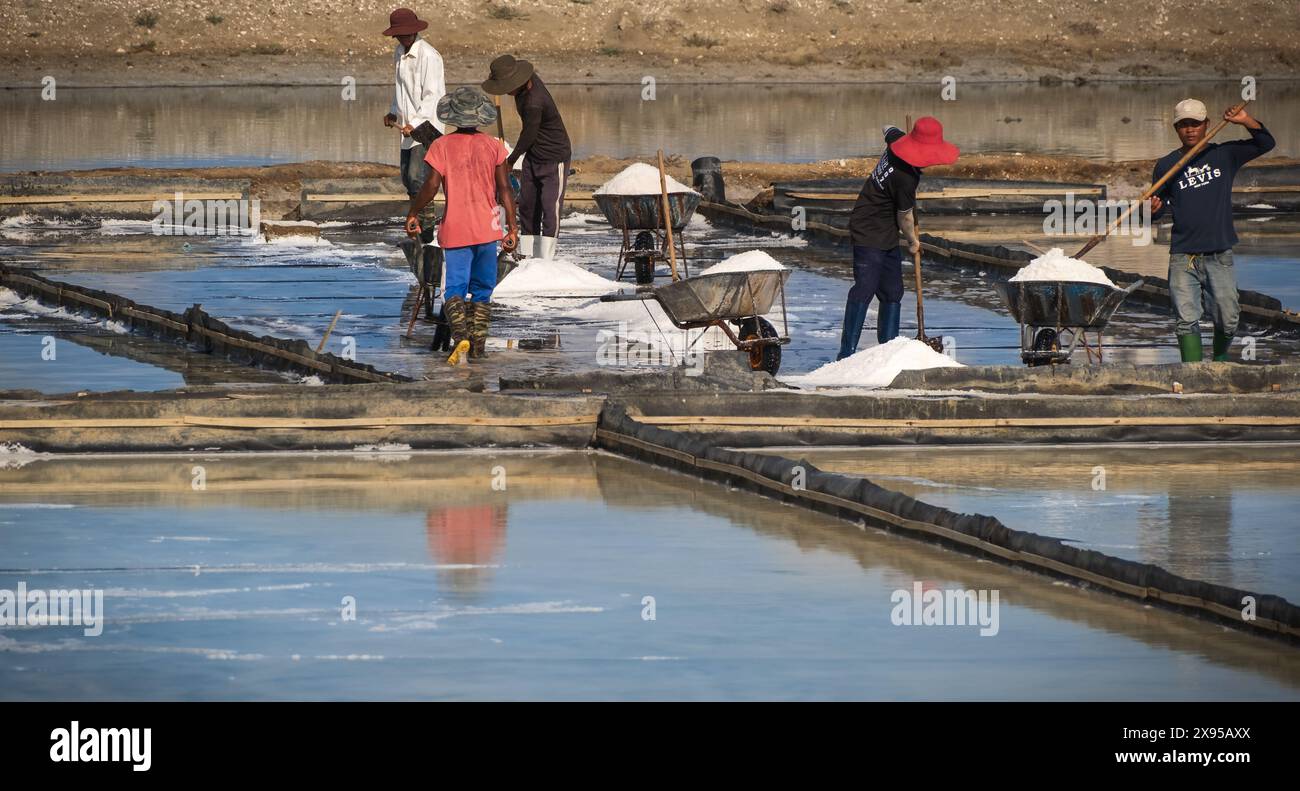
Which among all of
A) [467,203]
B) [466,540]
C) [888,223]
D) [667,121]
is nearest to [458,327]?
[467,203]

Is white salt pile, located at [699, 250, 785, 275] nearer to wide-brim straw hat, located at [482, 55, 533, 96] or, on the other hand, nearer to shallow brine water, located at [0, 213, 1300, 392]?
shallow brine water, located at [0, 213, 1300, 392]

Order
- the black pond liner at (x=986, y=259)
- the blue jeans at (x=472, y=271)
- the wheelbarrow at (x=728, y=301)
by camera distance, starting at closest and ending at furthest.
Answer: the wheelbarrow at (x=728, y=301) < the blue jeans at (x=472, y=271) < the black pond liner at (x=986, y=259)

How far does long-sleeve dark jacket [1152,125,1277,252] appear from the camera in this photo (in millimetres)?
11242

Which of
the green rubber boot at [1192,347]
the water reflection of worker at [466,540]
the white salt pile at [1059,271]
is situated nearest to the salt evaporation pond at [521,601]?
the water reflection of worker at [466,540]

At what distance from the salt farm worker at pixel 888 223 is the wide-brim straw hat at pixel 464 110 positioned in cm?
217

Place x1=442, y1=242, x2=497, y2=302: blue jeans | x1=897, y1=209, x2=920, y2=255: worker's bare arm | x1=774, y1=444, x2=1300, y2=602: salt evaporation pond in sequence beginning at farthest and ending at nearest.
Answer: x1=442, y1=242, x2=497, y2=302: blue jeans, x1=897, y1=209, x2=920, y2=255: worker's bare arm, x1=774, y1=444, x2=1300, y2=602: salt evaporation pond

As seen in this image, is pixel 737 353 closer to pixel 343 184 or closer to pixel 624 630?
pixel 624 630

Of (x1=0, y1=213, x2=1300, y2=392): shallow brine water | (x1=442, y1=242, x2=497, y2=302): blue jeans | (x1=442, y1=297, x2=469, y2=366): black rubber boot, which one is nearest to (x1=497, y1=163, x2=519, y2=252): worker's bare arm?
(x1=442, y1=242, x2=497, y2=302): blue jeans

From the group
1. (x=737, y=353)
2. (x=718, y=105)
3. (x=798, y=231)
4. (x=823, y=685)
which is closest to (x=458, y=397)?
(x=737, y=353)

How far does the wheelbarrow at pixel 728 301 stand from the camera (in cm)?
1128

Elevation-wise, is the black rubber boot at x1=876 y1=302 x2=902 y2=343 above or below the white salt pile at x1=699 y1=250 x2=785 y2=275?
below

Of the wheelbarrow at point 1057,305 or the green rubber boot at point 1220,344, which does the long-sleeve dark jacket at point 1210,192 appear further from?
the green rubber boot at point 1220,344

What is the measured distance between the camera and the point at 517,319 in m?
14.8

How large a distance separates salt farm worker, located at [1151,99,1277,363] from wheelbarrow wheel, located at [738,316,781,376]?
6.96ft
